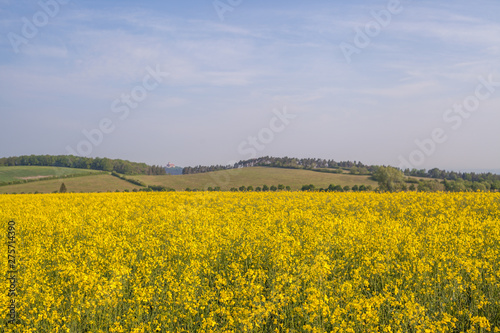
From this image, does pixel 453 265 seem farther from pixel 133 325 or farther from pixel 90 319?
pixel 90 319

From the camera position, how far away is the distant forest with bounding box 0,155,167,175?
341 ft

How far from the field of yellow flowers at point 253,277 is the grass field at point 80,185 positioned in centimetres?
5614

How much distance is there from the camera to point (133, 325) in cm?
584

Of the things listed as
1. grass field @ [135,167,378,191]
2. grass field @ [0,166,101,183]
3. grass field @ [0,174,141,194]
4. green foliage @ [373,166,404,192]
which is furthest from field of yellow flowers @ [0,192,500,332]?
grass field @ [0,166,101,183]

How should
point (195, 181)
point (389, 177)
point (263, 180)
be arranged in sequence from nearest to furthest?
point (389, 177) → point (263, 180) → point (195, 181)

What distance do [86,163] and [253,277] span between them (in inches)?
4594

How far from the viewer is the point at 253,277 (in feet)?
21.7

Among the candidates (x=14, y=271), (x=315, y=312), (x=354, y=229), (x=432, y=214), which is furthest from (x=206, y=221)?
(x=432, y=214)

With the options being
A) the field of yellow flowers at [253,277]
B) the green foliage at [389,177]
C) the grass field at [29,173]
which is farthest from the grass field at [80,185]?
the field of yellow flowers at [253,277]

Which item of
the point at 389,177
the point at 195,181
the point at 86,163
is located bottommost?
the point at 195,181

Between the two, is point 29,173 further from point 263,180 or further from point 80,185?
point 263,180

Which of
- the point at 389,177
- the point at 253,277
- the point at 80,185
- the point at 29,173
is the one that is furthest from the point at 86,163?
the point at 253,277

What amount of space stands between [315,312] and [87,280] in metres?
4.49

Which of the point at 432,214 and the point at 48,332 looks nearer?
the point at 48,332
